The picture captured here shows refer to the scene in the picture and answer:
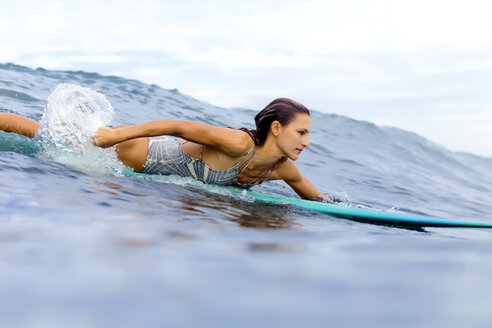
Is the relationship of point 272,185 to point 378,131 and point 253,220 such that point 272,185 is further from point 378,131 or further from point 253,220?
point 378,131

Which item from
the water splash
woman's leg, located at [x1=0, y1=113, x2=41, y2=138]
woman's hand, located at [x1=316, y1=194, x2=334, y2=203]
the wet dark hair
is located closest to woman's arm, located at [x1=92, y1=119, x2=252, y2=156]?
the wet dark hair

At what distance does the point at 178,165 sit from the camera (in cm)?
475

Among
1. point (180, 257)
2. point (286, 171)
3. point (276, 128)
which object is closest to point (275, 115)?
point (276, 128)

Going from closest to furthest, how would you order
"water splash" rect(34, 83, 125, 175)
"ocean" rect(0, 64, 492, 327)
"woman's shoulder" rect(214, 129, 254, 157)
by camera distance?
"ocean" rect(0, 64, 492, 327) → "woman's shoulder" rect(214, 129, 254, 157) → "water splash" rect(34, 83, 125, 175)

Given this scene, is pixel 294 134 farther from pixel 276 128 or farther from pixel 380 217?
pixel 380 217

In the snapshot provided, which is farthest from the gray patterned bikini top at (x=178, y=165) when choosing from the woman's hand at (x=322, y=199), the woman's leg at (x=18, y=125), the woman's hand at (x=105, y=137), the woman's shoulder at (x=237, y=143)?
the woman's leg at (x=18, y=125)

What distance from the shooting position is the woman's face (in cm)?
437

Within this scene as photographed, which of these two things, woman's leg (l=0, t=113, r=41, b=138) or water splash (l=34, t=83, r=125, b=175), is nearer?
water splash (l=34, t=83, r=125, b=175)

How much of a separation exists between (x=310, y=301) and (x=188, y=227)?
4.03 feet

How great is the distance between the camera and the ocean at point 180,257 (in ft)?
4.63

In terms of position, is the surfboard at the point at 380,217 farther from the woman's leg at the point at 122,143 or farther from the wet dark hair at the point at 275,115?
the woman's leg at the point at 122,143

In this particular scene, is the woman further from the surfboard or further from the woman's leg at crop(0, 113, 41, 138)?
the surfboard

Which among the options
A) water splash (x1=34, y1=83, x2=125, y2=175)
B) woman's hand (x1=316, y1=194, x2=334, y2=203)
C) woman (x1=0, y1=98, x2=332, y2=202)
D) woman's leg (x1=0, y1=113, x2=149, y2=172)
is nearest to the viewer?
woman (x1=0, y1=98, x2=332, y2=202)

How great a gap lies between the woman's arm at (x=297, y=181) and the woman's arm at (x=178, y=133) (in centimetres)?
75
